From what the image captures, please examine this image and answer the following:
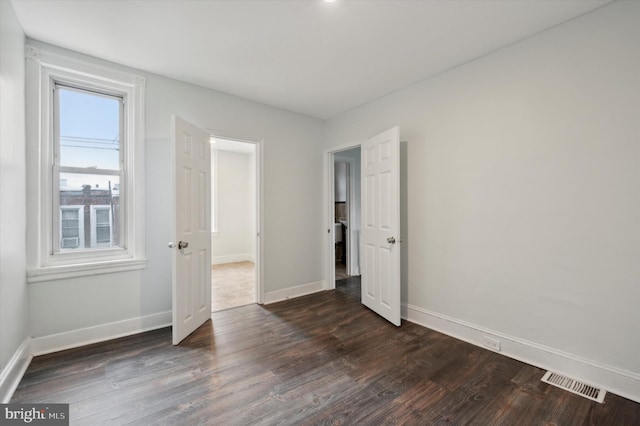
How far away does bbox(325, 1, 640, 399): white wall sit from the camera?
6.00ft

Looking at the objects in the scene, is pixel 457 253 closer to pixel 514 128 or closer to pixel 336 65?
pixel 514 128

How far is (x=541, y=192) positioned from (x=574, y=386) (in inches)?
55.9

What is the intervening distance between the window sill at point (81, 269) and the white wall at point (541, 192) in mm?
3012

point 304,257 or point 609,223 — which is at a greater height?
point 609,223

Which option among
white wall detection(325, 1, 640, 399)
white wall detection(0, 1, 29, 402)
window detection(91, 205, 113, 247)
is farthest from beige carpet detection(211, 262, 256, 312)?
white wall detection(325, 1, 640, 399)

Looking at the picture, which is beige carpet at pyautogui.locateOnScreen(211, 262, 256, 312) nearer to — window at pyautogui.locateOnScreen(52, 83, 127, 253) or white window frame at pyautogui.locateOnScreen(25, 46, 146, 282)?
white window frame at pyautogui.locateOnScreen(25, 46, 146, 282)

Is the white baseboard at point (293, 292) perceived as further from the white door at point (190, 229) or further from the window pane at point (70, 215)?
the window pane at point (70, 215)

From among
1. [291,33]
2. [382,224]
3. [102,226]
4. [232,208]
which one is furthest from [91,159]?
[232,208]

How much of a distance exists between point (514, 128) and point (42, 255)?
4.21 m

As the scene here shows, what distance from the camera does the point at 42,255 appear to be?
233cm

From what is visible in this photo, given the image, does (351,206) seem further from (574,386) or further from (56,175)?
(56,175)

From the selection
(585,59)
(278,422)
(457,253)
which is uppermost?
(585,59)

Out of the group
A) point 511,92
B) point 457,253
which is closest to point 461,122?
point 511,92

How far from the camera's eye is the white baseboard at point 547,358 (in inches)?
71.2
